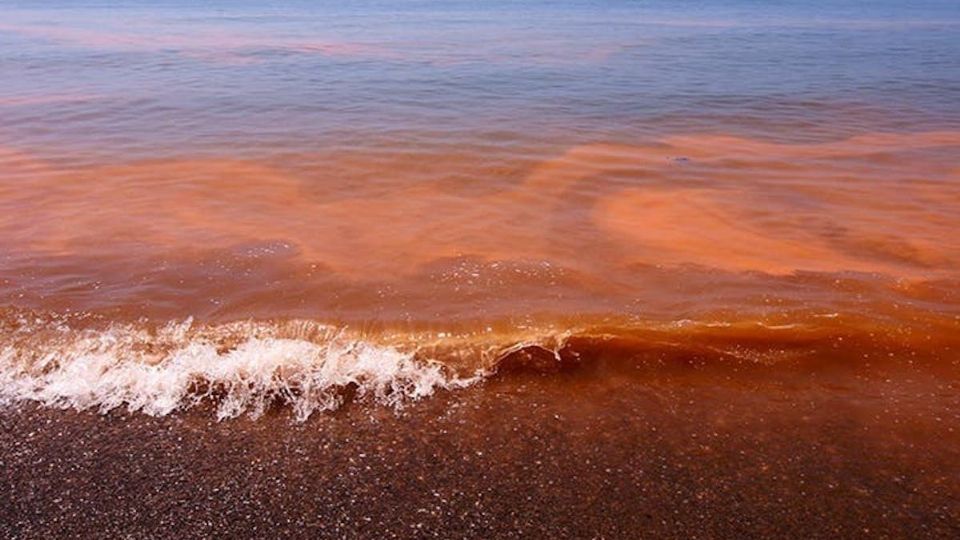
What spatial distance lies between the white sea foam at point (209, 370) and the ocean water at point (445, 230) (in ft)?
0.07

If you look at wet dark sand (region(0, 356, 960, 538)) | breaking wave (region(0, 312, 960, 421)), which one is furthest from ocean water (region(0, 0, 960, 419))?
wet dark sand (region(0, 356, 960, 538))

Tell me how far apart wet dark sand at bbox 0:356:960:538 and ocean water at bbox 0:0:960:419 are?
340 mm

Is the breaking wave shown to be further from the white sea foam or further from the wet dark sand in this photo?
the wet dark sand

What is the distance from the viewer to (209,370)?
14.8ft

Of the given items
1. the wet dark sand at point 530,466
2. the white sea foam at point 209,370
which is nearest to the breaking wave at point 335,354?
the white sea foam at point 209,370

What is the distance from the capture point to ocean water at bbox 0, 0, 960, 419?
4797mm

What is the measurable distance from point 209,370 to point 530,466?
2139 millimetres

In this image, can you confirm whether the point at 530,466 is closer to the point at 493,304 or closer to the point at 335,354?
the point at 335,354

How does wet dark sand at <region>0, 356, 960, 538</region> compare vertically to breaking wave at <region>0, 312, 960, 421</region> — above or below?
below

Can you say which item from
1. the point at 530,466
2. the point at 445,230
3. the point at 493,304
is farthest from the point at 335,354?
the point at 445,230

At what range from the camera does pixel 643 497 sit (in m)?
3.46

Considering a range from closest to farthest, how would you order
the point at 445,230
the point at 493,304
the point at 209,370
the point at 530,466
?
the point at 530,466 < the point at 209,370 < the point at 493,304 < the point at 445,230

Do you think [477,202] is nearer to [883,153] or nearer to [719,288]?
[719,288]

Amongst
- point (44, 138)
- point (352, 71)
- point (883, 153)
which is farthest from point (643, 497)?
point (352, 71)
